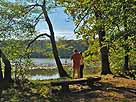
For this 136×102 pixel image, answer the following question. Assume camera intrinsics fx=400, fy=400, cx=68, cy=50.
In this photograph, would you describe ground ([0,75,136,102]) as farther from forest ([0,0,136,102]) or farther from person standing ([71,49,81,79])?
person standing ([71,49,81,79])

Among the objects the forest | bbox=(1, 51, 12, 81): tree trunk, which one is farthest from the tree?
bbox=(1, 51, 12, 81): tree trunk

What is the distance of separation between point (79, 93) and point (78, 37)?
576cm

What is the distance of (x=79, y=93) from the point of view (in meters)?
17.3

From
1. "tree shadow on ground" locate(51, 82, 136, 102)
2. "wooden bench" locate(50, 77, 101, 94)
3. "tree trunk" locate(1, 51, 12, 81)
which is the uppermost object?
"tree trunk" locate(1, 51, 12, 81)

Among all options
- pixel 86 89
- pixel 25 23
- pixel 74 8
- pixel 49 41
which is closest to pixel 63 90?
pixel 86 89

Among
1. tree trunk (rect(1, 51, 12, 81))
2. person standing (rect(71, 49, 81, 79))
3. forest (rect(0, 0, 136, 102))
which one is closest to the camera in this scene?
forest (rect(0, 0, 136, 102))

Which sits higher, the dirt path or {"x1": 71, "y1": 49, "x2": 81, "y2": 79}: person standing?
{"x1": 71, "y1": 49, "x2": 81, "y2": 79}: person standing

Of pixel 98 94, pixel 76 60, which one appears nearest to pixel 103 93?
pixel 98 94

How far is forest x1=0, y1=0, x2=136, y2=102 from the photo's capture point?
14.1 m

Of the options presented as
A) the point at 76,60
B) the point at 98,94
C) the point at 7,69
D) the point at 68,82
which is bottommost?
the point at 98,94

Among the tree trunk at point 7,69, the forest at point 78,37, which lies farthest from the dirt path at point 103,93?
the tree trunk at point 7,69

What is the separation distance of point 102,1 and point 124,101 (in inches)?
157

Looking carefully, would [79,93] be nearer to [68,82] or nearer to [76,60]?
[68,82]

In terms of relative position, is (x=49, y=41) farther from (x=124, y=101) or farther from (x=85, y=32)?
(x=124, y=101)
